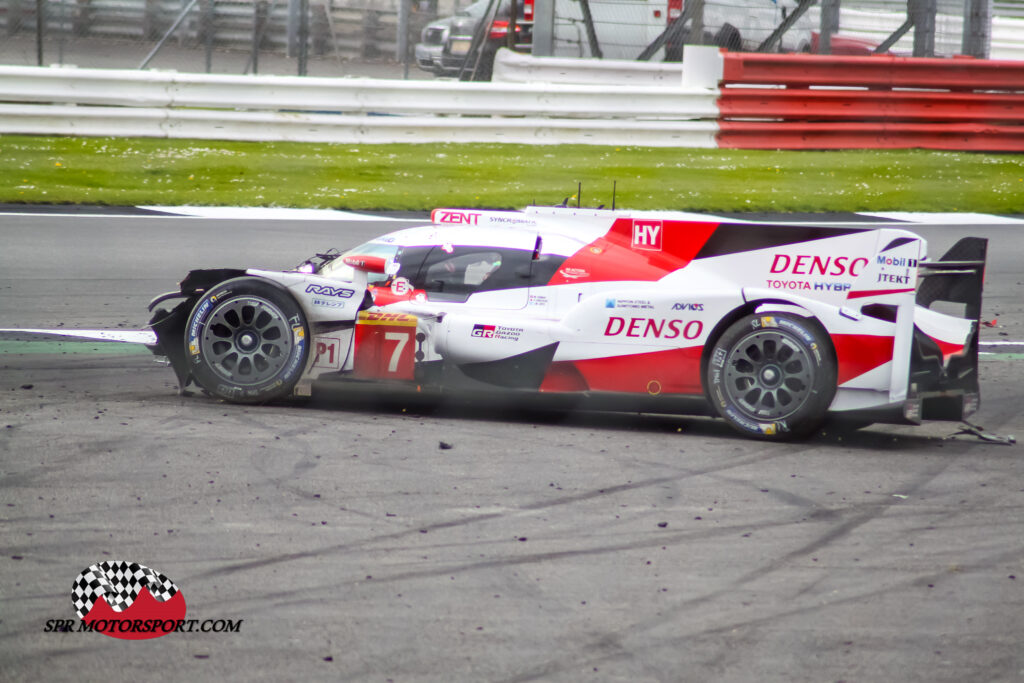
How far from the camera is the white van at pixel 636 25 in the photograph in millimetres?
18500

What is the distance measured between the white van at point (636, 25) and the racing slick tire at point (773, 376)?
12.8 m

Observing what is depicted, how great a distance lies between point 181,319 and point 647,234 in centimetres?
253

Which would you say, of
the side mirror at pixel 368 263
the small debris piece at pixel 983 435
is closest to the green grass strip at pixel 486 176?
the side mirror at pixel 368 263

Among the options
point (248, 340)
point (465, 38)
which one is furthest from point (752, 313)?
point (465, 38)

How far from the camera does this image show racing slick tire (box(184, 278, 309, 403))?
22.3 feet

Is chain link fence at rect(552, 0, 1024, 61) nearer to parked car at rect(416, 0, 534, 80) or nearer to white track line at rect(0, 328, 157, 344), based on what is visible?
parked car at rect(416, 0, 534, 80)

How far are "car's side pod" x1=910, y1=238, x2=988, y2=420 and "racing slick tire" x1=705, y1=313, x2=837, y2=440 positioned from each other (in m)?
0.51

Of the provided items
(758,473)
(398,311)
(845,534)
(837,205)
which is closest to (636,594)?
(845,534)

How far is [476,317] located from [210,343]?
144 centimetres

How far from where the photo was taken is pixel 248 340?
6852mm

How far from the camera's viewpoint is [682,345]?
6.52m

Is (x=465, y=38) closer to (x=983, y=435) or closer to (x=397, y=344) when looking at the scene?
(x=397, y=344)

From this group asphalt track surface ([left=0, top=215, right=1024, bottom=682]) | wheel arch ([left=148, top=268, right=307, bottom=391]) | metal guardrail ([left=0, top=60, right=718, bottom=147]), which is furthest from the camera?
metal guardrail ([left=0, top=60, right=718, bottom=147])

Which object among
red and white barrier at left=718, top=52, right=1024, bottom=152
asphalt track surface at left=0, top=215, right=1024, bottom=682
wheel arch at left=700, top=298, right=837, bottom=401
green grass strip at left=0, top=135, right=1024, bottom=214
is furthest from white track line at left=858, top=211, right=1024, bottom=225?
wheel arch at left=700, top=298, right=837, bottom=401
